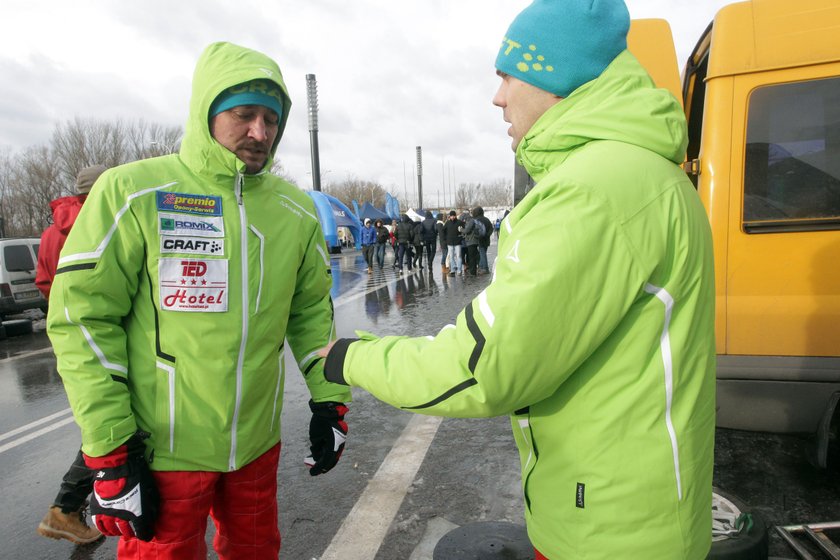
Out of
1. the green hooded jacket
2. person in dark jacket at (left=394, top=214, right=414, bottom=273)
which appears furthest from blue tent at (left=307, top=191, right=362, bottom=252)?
the green hooded jacket

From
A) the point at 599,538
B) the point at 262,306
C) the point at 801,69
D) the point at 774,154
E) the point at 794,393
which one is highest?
the point at 801,69

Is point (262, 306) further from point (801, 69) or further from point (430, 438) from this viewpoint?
point (801, 69)

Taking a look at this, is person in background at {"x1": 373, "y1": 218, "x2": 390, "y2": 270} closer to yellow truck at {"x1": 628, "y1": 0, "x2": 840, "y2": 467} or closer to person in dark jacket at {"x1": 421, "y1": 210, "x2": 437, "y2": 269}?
person in dark jacket at {"x1": 421, "y1": 210, "x2": 437, "y2": 269}

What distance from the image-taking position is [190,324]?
5.86 ft

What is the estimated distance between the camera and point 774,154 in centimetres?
330

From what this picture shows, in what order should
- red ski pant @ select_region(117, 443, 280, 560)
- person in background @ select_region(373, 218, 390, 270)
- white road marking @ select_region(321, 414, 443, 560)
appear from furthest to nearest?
person in background @ select_region(373, 218, 390, 270) < white road marking @ select_region(321, 414, 443, 560) < red ski pant @ select_region(117, 443, 280, 560)


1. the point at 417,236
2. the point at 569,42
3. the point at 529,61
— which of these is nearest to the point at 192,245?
the point at 529,61

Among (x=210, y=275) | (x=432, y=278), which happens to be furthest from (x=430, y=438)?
(x=432, y=278)

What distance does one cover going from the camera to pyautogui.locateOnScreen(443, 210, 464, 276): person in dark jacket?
15438 mm

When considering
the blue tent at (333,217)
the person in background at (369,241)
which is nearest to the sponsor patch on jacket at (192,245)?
the person in background at (369,241)

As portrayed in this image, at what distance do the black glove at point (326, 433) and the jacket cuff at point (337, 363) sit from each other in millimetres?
842

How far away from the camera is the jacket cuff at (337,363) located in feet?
4.48

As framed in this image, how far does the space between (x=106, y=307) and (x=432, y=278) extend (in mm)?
13858

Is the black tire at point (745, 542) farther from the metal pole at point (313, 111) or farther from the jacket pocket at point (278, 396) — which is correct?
the metal pole at point (313, 111)
